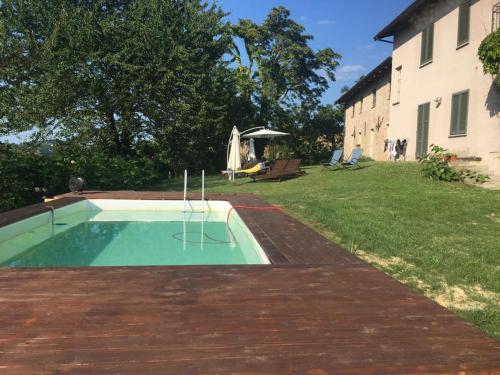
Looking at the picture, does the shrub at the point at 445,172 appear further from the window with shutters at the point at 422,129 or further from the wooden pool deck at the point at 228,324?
the wooden pool deck at the point at 228,324

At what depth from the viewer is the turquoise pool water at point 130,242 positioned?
18.9ft

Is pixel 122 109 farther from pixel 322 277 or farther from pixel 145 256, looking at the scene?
pixel 322 277

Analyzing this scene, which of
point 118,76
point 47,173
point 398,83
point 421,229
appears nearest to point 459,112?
point 398,83

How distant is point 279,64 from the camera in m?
28.5

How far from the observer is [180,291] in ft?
9.74

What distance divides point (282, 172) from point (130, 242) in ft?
28.0

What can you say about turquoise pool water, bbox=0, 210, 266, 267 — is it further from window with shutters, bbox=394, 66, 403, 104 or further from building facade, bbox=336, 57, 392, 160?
building facade, bbox=336, 57, 392, 160

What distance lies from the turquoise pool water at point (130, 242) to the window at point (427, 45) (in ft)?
33.8

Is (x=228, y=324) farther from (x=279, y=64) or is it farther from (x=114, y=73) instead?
(x=279, y=64)

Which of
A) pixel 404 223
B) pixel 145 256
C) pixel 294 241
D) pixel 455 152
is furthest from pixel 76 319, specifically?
pixel 455 152

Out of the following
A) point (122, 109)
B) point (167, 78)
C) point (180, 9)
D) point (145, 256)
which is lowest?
point (145, 256)

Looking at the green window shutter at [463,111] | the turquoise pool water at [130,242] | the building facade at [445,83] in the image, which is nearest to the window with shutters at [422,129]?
the building facade at [445,83]

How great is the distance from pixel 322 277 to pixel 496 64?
957 cm

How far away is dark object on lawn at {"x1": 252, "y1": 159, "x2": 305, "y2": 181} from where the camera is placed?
14.4 metres
